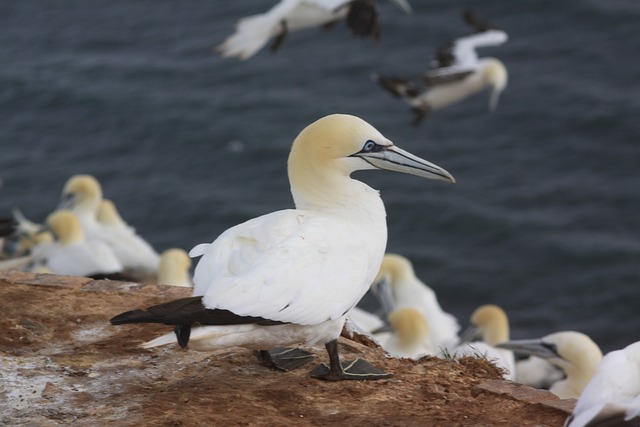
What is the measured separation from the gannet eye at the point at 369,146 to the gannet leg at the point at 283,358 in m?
0.74

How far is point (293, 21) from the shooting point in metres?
11.0

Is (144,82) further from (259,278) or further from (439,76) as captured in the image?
(259,278)

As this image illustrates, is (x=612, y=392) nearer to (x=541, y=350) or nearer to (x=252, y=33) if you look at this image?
(x=541, y=350)

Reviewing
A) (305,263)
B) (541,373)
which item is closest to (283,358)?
(305,263)

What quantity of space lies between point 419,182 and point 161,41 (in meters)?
4.85

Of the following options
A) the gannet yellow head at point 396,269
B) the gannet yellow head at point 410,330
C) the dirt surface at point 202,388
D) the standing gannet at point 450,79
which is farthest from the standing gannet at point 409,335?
the standing gannet at point 450,79

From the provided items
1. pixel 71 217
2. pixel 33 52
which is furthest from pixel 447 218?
pixel 33 52

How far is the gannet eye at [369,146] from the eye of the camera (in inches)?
177

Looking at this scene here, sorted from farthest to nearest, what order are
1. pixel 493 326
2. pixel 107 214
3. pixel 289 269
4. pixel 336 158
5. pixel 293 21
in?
pixel 107 214 → pixel 293 21 → pixel 493 326 → pixel 336 158 → pixel 289 269

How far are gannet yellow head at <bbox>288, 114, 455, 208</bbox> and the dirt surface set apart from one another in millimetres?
620

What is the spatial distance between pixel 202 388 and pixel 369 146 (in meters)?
0.99

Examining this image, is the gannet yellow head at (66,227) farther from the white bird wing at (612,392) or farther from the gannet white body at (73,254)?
the white bird wing at (612,392)

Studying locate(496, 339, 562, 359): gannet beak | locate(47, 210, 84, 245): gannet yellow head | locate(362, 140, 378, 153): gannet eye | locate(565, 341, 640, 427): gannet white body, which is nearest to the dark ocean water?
locate(47, 210, 84, 245): gannet yellow head

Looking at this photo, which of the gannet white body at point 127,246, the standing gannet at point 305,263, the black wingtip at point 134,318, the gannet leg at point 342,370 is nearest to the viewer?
the black wingtip at point 134,318
